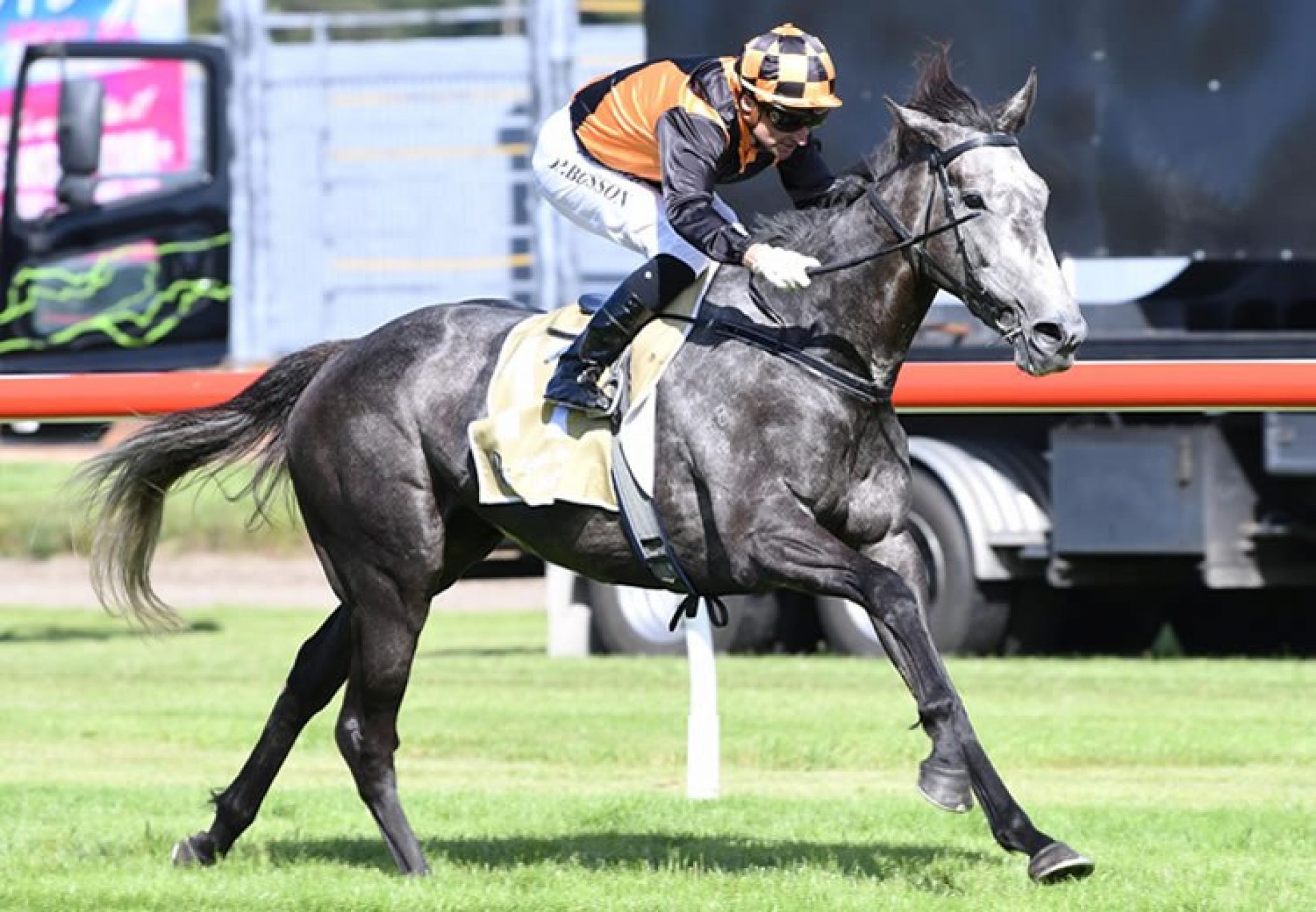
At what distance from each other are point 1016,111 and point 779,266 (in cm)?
71

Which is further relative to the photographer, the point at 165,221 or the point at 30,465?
the point at 30,465

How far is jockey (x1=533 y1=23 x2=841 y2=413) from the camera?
259 inches

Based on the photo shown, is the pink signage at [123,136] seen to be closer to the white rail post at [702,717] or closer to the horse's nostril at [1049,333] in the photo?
the white rail post at [702,717]

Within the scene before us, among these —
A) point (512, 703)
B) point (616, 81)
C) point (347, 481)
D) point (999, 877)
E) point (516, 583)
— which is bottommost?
point (516, 583)

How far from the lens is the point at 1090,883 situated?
6.59 meters

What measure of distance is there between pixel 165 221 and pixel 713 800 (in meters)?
8.43

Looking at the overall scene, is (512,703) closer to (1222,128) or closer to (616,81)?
(1222,128)

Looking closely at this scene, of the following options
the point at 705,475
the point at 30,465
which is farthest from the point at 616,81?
the point at 30,465

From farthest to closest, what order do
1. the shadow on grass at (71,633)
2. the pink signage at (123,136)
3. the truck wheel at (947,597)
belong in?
the shadow on grass at (71,633), the pink signage at (123,136), the truck wheel at (947,597)

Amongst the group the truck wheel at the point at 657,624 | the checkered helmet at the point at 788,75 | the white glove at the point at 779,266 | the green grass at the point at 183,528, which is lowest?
the green grass at the point at 183,528

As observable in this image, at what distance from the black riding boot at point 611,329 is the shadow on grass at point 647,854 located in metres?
1.20

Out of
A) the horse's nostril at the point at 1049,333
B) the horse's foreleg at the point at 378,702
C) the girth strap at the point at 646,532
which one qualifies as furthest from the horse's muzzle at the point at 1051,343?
the horse's foreleg at the point at 378,702

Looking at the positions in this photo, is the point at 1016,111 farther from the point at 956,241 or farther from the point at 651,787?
the point at 651,787

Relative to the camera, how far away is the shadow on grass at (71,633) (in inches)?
619
